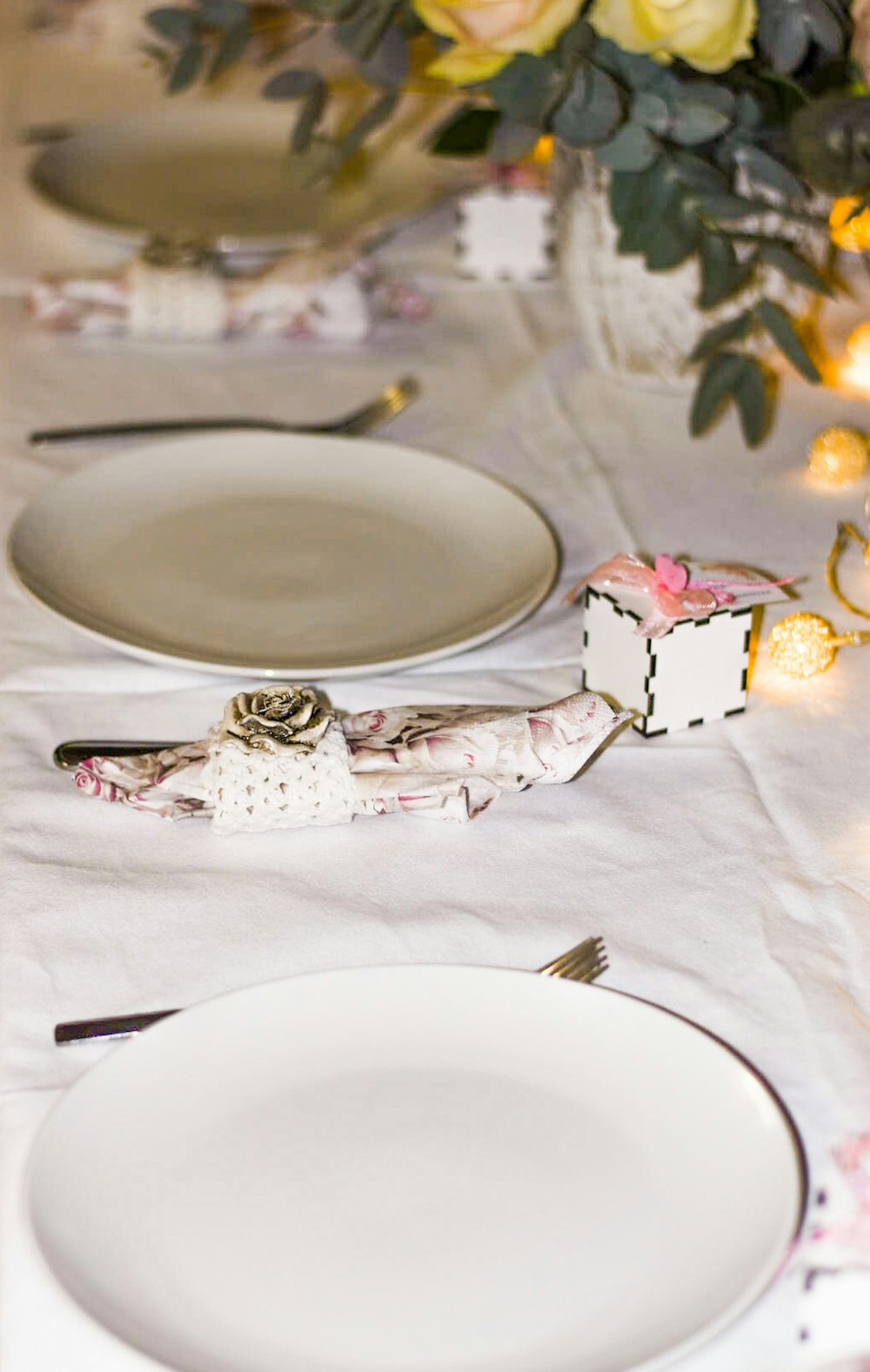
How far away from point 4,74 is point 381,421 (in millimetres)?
1020

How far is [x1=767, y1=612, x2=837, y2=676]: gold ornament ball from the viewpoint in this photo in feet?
3.02

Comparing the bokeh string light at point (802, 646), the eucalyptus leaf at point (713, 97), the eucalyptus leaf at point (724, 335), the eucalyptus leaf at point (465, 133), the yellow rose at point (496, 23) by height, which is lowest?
the bokeh string light at point (802, 646)

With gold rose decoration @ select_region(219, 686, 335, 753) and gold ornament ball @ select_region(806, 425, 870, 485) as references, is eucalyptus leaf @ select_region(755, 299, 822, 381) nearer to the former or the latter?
gold ornament ball @ select_region(806, 425, 870, 485)

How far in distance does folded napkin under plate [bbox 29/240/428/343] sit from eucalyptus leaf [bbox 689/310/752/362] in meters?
0.37

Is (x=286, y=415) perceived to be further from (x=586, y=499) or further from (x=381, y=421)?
(x=586, y=499)

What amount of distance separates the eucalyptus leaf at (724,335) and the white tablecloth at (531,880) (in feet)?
0.36

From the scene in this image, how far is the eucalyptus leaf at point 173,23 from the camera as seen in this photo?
4.11 feet

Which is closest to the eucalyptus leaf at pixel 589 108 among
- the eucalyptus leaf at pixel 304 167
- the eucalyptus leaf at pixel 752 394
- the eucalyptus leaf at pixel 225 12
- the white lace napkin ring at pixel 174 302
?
the eucalyptus leaf at pixel 752 394

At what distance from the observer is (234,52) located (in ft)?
3.95

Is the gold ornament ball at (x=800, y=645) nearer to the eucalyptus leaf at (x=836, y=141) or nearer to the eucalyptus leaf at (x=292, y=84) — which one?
the eucalyptus leaf at (x=836, y=141)

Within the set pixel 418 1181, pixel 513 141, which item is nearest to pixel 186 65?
pixel 513 141

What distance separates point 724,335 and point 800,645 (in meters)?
0.29

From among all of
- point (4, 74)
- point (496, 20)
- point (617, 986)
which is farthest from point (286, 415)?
point (4, 74)

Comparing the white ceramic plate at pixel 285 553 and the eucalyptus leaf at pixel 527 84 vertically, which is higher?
the eucalyptus leaf at pixel 527 84
